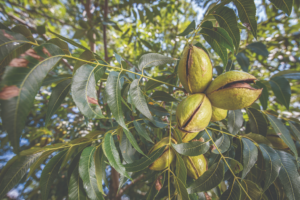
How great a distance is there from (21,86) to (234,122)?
145 cm

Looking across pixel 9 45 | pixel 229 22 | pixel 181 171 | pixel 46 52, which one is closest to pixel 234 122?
pixel 181 171

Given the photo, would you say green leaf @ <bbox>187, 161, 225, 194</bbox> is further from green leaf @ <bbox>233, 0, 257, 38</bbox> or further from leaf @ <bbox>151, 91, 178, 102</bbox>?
green leaf @ <bbox>233, 0, 257, 38</bbox>

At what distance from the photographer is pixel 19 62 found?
0.63 metres

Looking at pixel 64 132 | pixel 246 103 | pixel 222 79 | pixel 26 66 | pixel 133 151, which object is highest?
pixel 26 66

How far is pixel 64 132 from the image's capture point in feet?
10.4

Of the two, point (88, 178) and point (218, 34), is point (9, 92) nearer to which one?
point (88, 178)

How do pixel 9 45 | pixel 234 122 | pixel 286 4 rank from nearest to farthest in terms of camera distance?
pixel 9 45
pixel 286 4
pixel 234 122

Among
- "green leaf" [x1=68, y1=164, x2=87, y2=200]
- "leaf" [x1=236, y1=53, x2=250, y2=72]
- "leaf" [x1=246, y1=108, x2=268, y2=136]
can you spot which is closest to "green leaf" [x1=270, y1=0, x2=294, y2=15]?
"leaf" [x1=236, y1=53, x2=250, y2=72]

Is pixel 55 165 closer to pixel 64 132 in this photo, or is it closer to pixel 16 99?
pixel 16 99

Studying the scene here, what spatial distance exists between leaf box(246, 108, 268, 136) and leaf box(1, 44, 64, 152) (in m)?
1.59

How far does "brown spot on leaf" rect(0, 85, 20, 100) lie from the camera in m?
0.55

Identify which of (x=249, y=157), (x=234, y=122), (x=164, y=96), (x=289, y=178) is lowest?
(x=289, y=178)

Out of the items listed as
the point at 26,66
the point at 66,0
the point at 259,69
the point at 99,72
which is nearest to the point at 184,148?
the point at 99,72

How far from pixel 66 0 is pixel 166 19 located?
2.86m
